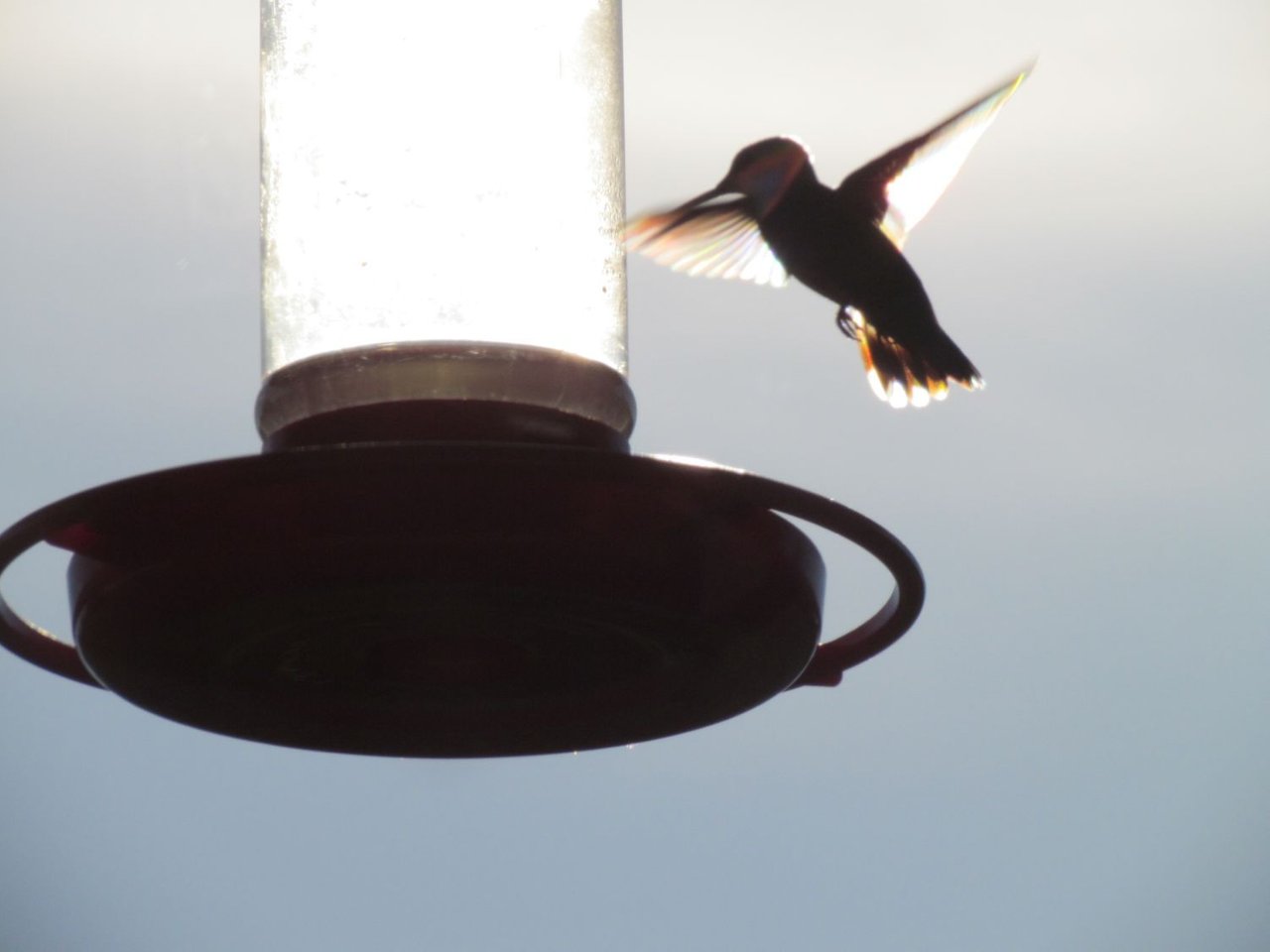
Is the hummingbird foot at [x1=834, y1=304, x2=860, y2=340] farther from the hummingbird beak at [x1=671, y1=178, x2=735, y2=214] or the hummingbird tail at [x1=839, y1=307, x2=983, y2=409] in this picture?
the hummingbird beak at [x1=671, y1=178, x2=735, y2=214]

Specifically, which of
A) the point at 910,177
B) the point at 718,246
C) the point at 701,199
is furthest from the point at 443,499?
the point at 910,177

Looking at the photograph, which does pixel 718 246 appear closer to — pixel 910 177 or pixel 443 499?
pixel 910 177

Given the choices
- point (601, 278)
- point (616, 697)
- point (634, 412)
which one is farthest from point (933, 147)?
point (616, 697)

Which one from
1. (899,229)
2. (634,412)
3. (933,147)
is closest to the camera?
(634,412)

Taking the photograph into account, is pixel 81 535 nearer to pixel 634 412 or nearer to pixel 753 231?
pixel 634 412

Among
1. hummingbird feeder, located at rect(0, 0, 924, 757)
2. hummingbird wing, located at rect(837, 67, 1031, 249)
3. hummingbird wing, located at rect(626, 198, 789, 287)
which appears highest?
hummingbird wing, located at rect(837, 67, 1031, 249)

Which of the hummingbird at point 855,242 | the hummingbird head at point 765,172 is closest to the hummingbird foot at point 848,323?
the hummingbird at point 855,242

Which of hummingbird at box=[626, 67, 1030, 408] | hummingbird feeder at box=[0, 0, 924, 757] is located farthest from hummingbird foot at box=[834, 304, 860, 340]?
hummingbird feeder at box=[0, 0, 924, 757]
